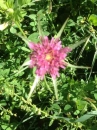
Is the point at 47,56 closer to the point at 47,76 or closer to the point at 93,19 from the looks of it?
the point at 47,76

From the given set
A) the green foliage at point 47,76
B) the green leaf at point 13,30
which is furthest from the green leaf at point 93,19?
the green leaf at point 13,30

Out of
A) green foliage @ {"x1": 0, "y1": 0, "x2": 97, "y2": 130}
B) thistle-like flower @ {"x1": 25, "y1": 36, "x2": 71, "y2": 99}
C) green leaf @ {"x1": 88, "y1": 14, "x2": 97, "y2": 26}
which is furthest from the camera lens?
green leaf @ {"x1": 88, "y1": 14, "x2": 97, "y2": 26}

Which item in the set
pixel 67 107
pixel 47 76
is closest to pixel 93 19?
pixel 47 76

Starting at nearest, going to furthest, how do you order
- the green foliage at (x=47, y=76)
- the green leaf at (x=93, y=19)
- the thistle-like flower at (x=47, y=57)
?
the thistle-like flower at (x=47, y=57), the green foliage at (x=47, y=76), the green leaf at (x=93, y=19)

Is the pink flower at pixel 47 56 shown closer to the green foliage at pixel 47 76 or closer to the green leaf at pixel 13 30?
the green foliage at pixel 47 76

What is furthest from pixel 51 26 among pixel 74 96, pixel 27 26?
pixel 74 96

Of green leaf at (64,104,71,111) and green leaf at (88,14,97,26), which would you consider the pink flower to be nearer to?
green leaf at (64,104,71,111)

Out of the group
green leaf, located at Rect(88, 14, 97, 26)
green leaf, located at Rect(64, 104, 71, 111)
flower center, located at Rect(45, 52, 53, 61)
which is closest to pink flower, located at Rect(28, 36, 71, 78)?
flower center, located at Rect(45, 52, 53, 61)

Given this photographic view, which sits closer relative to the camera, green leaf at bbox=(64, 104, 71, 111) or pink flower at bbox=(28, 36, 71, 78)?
pink flower at bbox=(28, 36, 71, 78)
